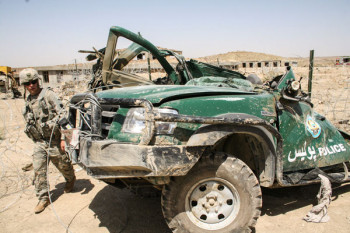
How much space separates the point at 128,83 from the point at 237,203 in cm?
274

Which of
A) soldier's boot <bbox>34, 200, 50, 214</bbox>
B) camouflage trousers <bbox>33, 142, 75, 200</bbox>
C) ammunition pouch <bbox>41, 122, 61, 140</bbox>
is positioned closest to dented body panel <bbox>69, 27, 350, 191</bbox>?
ammunition pouch <bbox>41, 122, 61, 140</bbox>

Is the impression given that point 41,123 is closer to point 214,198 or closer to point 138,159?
point 138,159

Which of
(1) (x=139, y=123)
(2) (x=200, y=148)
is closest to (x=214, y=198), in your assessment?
(2) (x=200, y=148)

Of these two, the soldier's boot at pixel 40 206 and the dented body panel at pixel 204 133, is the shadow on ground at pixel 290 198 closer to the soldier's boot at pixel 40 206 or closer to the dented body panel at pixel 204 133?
the dented body panel at pixel 204 133

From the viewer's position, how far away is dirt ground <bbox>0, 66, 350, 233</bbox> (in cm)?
325

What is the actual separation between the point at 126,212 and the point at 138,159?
5.36 feet

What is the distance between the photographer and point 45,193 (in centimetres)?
405

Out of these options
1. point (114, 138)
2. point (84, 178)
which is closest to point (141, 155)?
point (114, 138)

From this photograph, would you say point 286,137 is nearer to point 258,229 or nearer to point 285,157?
point 285,157

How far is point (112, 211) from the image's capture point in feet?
12.2

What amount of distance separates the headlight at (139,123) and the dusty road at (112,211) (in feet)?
4.16

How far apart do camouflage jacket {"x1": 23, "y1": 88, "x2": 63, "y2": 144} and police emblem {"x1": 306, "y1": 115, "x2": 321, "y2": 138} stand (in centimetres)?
347

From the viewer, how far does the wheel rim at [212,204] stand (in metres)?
2.70

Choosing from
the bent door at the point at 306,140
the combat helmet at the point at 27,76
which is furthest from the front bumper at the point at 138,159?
the combat helmet at the point at 27,76
